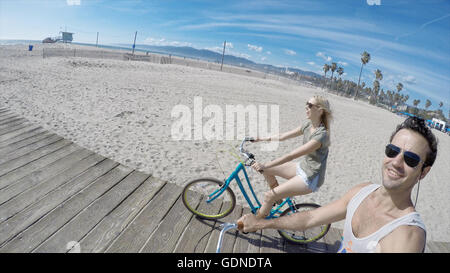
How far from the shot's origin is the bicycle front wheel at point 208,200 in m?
3.34

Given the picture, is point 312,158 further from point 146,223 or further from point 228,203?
point 146,223

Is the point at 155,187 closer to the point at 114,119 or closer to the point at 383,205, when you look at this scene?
the point at 383,205

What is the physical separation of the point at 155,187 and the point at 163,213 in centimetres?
75

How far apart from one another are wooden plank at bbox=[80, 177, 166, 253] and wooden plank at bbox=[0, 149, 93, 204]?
1524 mm

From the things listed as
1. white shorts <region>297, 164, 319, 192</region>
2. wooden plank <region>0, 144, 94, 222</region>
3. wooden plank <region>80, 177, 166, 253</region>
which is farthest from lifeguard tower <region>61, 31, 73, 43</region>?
white shorts <region>297, 164, 319, 192</region>

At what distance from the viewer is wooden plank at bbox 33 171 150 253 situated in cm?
269

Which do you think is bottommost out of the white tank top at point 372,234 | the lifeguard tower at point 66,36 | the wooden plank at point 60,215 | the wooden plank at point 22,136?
the wooden plank at point 60,215

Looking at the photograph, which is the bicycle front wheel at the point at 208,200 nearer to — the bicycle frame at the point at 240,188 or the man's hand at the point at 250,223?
the bicycle frame at the point at 240,188

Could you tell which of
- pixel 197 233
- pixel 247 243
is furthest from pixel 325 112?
pixel 197 233

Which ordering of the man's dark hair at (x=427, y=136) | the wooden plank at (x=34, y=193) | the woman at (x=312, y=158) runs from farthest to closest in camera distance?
the wooden plank at (x=34, y=193), the woman at (x=312, y=158), the man's dark hair at (x=427, y=136)

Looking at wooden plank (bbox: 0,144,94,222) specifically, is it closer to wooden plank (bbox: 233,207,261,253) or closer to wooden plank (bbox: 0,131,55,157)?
wooden plank (bbox: 0,131,55,157)

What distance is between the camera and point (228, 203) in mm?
3717

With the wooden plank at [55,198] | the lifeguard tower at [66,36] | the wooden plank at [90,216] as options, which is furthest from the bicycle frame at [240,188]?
the lifeguard tower at [66,36]

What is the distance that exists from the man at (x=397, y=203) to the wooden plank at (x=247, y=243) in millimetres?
1715
